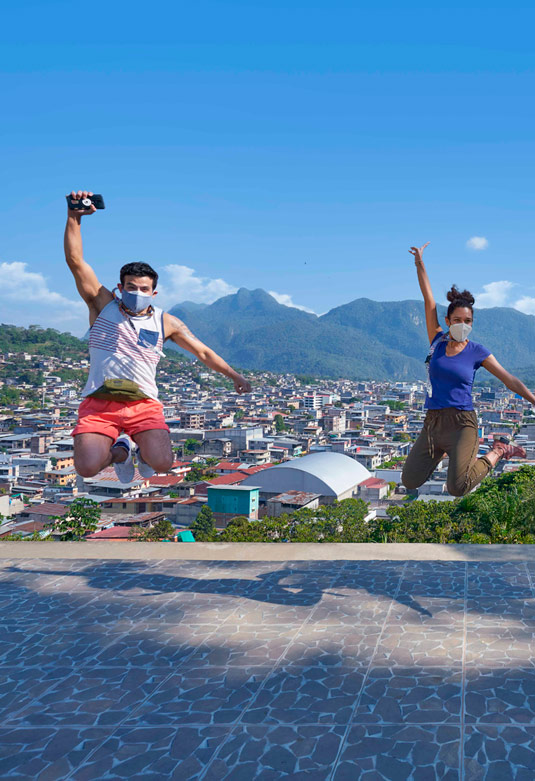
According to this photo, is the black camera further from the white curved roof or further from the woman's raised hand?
the white curved roof

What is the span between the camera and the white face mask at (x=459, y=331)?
3.82 metres

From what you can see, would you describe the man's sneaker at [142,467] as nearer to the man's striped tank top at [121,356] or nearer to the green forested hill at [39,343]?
the man's striped tank top at [121,356]

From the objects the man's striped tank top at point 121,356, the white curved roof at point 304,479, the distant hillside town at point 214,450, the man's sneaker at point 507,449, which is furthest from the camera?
the white curved roof at point 304,479

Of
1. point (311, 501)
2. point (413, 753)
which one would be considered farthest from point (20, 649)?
point (311, 501)

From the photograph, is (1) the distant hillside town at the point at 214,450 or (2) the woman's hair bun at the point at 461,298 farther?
(1) the distant hillside town at the point at 214,450

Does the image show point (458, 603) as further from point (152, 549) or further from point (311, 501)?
point (311, 501)

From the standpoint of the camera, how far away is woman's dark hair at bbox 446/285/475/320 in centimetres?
392

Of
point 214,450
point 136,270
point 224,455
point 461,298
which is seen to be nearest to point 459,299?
point 461,298

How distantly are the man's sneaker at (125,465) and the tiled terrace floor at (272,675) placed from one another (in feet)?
2.62

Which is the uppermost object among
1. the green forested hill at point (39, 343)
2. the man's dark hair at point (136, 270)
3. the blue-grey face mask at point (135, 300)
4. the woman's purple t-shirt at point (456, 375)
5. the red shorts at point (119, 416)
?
the green forested hill at point (39, 343)

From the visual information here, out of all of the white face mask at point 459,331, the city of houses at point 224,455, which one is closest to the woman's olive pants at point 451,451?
the white face mask at point 459,331

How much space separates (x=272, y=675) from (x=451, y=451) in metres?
1.62

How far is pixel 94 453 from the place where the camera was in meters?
3.20

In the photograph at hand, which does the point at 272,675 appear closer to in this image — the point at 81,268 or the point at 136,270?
the point at 136,270
